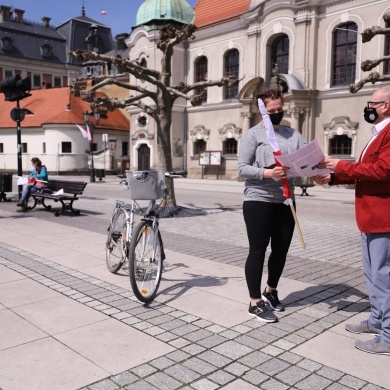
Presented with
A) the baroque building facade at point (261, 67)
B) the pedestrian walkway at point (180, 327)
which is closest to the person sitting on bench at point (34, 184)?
the pedestrian walkway at point (180, 327)

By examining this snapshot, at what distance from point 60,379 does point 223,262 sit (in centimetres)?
390

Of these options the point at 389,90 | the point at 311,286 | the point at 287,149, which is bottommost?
the point at 311,286

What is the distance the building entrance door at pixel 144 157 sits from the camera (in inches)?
1533

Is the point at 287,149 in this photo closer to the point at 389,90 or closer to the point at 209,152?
the point at 389,90

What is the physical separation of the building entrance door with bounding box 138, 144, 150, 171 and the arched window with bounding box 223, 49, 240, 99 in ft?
28.7

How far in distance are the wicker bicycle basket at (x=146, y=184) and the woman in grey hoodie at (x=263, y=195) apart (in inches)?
45.5

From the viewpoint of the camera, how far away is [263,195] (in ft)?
13.8

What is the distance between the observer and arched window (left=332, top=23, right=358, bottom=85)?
87.8 ft

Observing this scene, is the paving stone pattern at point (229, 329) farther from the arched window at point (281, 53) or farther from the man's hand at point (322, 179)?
the arched window at point (281, 53)

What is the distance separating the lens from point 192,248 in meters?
7.85

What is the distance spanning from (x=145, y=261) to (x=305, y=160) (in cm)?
214

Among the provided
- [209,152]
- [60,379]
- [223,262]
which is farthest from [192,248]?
[209,152]

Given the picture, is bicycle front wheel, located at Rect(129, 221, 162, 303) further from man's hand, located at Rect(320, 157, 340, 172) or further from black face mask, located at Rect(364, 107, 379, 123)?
black face mask, located at Rect(364, 107, 379, 123)

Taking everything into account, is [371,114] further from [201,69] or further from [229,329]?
[201,69]
